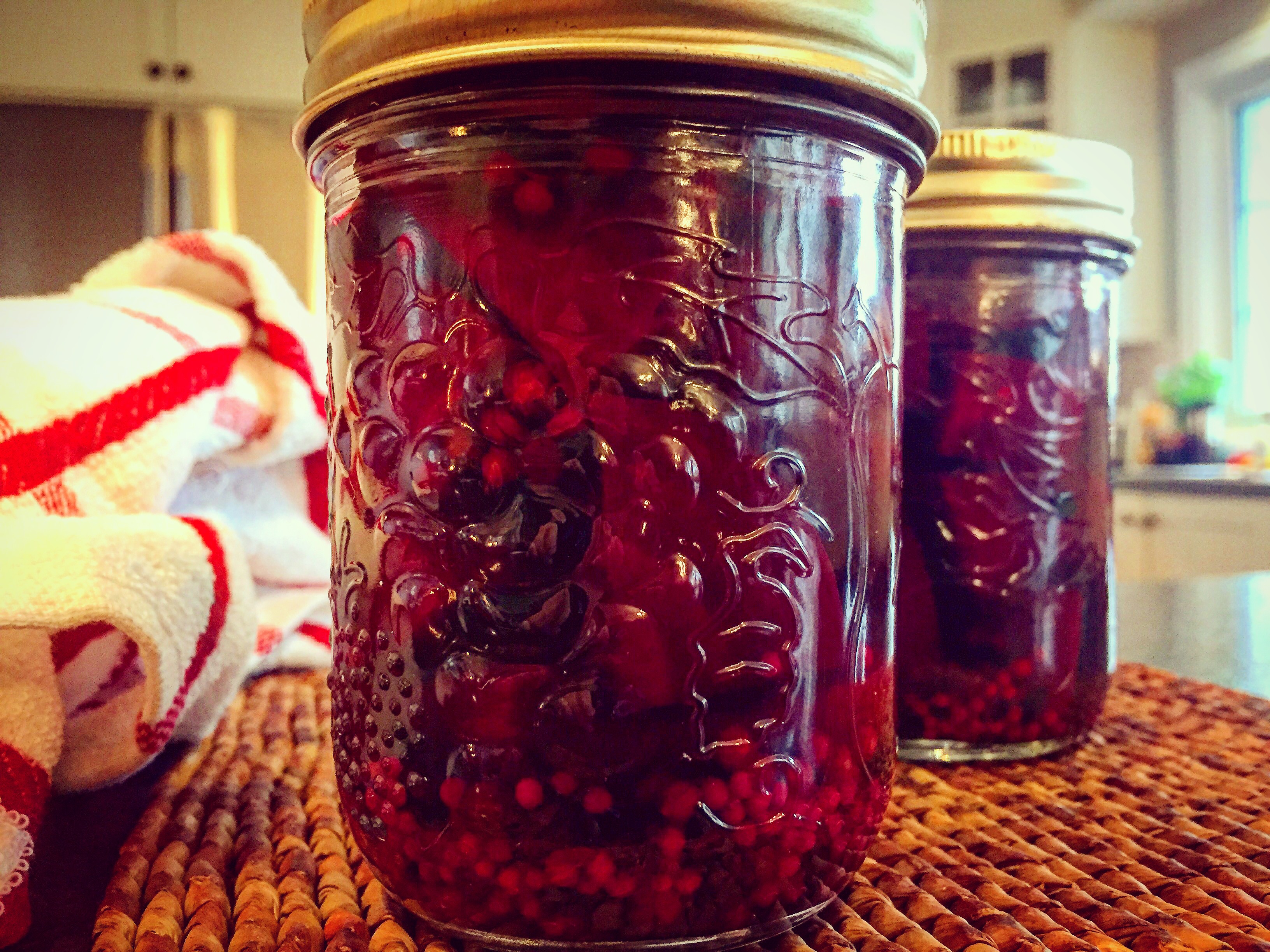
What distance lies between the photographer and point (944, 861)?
1.08ft


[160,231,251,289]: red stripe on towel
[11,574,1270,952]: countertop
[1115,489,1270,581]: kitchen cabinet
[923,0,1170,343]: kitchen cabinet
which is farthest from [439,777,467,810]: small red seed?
[923,0,1170,343]: kitchen cabinet

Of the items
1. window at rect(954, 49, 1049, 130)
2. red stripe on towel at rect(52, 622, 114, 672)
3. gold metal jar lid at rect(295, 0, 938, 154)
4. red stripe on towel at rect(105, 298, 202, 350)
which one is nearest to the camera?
gold metal jar lid at rect(295, 0, 938, 154)

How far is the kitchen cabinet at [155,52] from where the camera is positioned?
220cm

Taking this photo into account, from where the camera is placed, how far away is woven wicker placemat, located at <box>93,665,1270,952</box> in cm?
28

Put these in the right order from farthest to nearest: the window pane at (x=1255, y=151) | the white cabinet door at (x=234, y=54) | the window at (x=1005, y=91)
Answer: the window at (x=1005, y=91), the window pane at (x=1255, y=151), the white cabinet door at (x=234, y=54)

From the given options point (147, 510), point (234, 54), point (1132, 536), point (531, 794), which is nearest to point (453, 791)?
point (531, 794)

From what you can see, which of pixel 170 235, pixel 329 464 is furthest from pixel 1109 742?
pixel 170 235

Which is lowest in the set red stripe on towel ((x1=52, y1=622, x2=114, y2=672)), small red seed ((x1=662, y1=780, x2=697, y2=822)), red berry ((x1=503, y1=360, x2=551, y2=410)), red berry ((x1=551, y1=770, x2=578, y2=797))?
small red seed ((x1=662, y1=780, x2=697, y2=822))

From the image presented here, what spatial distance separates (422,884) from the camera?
0.91 ft

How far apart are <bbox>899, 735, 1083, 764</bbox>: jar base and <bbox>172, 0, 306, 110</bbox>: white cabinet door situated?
88.4 inches

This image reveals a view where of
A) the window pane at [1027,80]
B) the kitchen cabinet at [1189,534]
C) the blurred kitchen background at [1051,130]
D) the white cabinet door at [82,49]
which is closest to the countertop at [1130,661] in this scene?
the kitchen cabinet at [1189,534]

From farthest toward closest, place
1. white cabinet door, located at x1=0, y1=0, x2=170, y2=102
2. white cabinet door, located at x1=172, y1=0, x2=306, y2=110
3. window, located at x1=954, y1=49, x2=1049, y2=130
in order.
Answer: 1. window, located at x1=954, y1=49, x2=1049, y2=130
2. white cabinet door, located at x1=172, y1=0, x2=306, y2=110
3. white cabinet door, located at x1=0, y1=0, x2=170, y2=102

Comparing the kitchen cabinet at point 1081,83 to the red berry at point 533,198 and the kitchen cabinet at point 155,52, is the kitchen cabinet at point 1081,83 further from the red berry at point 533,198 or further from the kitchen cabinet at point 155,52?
the red berry at point 533,198

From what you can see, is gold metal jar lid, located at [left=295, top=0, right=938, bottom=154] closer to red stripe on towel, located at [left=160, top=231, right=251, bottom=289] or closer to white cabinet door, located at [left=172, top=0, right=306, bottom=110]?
red stripe on towel, located at [left=160, top=231, right=251, bottom=289]
